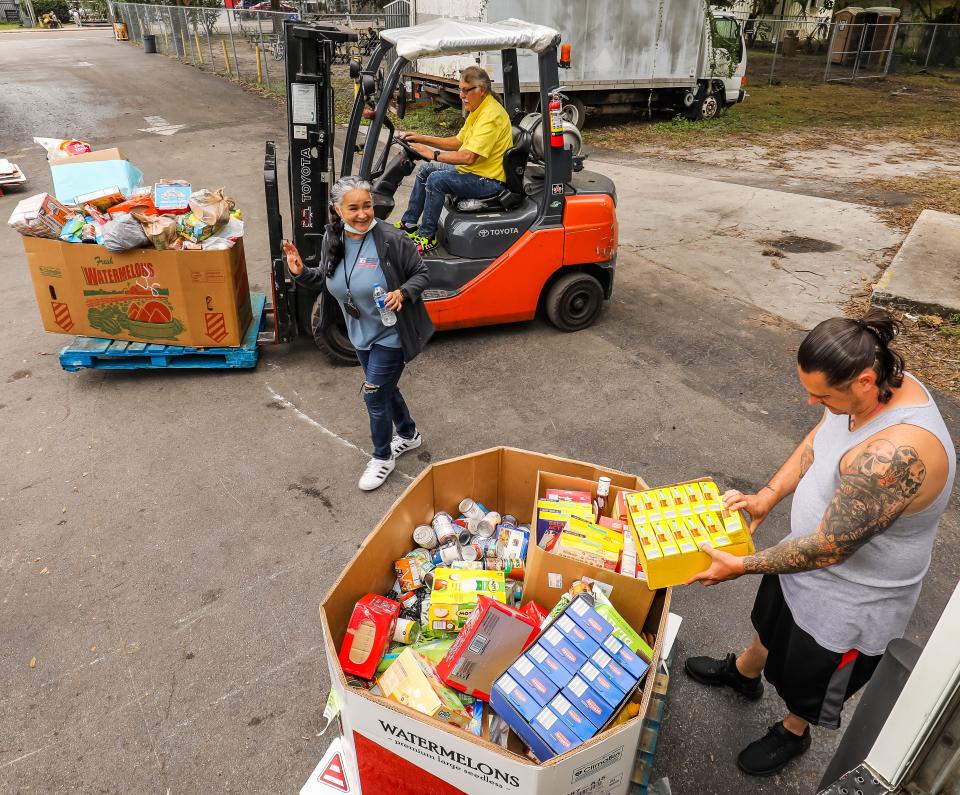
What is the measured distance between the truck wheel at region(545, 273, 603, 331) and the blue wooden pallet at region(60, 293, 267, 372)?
270 cm

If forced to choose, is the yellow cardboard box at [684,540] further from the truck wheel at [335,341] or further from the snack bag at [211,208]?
the snack bag at [211,208]

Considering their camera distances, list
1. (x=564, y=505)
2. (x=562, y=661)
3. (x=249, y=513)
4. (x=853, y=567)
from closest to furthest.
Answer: (x=853, y=567)
(x=562, y=661)
(x=564, y=505)
(x=249, y=513)

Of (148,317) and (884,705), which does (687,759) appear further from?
(148,317)

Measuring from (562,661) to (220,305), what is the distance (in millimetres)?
4109

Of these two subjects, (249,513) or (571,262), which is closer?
(249,513)

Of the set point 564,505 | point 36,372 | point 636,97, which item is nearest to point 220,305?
point 36,372

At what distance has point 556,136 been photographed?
5.48 metres

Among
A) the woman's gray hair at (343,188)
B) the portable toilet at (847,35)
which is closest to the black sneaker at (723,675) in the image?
the woman's gray hair at (343,188)

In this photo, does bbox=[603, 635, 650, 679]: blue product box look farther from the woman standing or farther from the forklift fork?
the forklift fork

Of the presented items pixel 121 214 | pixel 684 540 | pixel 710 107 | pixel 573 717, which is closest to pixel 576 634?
pixel 573 717

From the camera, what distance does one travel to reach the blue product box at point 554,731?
2.18m

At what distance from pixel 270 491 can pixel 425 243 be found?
2.63 m

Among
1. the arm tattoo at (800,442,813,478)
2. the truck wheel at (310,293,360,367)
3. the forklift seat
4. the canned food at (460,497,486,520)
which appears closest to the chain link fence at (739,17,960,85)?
the forklift seat

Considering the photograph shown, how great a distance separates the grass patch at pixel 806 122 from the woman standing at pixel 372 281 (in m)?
11.8
